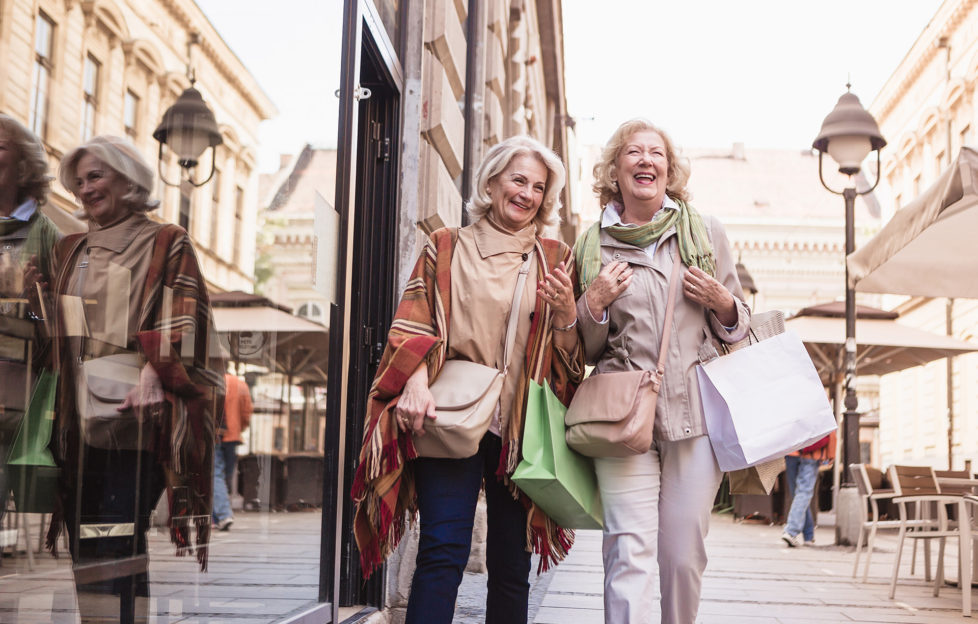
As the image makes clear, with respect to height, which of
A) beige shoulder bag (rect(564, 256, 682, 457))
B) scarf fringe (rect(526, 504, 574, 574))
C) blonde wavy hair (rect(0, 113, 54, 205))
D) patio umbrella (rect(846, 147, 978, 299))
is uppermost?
patio umbrella (rect(846, 147, 978, 299))

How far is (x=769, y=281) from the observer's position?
54906 millimetres

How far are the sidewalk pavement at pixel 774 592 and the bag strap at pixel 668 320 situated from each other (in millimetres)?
2196

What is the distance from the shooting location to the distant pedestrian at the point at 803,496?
11641 millimetres

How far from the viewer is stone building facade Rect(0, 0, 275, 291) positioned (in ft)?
7.18

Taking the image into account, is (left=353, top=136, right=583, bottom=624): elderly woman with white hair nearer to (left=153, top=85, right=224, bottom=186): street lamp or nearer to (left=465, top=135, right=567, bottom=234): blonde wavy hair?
(left=465, top=135, right=567, bottom=234): blonde wavy hair

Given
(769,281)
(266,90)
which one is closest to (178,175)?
(266,90)

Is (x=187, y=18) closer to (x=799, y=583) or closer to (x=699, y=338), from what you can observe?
(x=699, y=338)

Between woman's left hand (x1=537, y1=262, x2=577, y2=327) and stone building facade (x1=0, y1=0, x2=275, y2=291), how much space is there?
96cm

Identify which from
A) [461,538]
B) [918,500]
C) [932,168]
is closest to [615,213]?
[461,538]

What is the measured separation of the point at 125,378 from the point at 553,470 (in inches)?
49.3

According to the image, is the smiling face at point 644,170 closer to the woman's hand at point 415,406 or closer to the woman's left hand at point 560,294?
the woman's left hand at point 560,294

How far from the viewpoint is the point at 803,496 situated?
38.2 ft

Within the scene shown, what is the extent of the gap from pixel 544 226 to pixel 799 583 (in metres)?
5.26

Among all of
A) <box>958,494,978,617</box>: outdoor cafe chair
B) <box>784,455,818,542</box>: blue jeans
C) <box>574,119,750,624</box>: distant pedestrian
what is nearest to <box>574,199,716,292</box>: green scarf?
<box>574,119,750,624</box>: distant pedestrian
